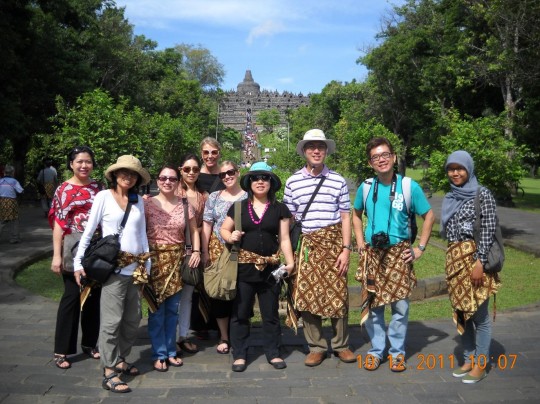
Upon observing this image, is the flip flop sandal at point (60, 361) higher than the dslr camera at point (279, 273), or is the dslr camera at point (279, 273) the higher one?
the dslr camera at point (279, 273)

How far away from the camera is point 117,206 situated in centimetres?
375

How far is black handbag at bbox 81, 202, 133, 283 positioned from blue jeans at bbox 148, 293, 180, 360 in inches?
22.9

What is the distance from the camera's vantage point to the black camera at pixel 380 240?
3.93 metres

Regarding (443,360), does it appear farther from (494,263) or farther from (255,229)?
(255,229)

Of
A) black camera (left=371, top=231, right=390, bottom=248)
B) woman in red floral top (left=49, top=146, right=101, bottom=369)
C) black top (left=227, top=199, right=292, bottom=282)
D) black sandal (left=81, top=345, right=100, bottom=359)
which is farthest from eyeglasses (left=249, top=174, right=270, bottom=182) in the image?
black sandal (left=81, top=345, right=100, bottom=359)

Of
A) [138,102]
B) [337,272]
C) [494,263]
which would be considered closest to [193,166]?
Result: [337,272]

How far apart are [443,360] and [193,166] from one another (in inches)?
97.3

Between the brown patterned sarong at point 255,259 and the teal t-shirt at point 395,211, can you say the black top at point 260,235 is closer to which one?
the brown patterned sarong at point 255,259

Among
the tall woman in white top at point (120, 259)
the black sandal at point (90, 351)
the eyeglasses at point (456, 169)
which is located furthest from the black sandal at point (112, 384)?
the eyeglasses at point (456, 169)

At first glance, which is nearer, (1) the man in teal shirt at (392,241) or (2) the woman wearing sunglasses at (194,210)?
(1) the man in teal shirt at (392,241)

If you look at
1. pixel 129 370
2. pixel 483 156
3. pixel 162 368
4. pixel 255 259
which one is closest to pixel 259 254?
pixel 255 259

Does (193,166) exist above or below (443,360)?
above

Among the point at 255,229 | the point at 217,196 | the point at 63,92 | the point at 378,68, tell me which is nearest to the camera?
the point at 255,229
